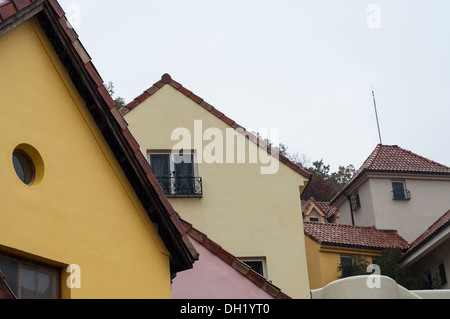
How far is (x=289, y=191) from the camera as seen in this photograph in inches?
852

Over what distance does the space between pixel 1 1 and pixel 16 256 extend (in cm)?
302

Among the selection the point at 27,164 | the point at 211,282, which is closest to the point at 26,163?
the point at 27,164

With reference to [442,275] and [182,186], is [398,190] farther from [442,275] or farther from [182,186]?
[182,186]

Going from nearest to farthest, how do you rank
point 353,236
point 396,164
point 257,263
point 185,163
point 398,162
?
1. point 257,263
2. point 185,163
3. point 353,236
4. point 396,164
5. point 398,162

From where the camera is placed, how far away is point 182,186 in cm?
2164

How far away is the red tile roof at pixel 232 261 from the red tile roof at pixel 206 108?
757cm

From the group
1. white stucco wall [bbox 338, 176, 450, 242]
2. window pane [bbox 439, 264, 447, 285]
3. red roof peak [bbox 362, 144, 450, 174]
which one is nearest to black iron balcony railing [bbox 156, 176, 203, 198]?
window pane [bbox 439, 264, 447, 285]

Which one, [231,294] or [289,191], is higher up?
[289,191]

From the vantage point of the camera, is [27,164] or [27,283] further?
[27,164]

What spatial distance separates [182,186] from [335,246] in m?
13.3

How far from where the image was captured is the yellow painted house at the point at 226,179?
20969mm
